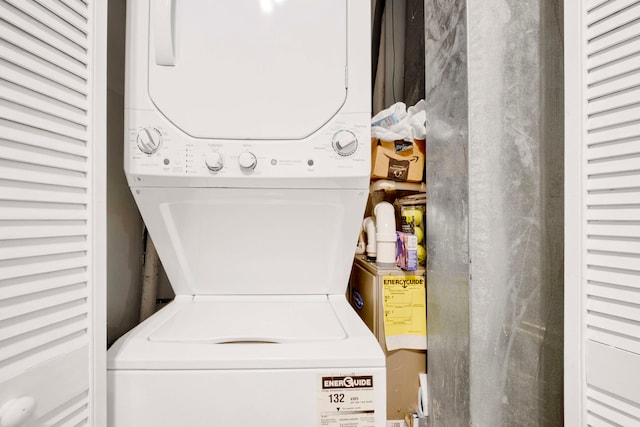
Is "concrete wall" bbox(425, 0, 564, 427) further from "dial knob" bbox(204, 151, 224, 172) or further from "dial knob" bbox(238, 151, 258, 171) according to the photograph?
"dial knob" bbox(204, 151, 224, 172)

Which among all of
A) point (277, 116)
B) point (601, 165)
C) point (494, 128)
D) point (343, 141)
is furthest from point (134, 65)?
point (601, 165)

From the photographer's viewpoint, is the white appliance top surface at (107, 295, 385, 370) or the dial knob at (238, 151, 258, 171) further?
the dial knob at (238, 151, 258, 171)

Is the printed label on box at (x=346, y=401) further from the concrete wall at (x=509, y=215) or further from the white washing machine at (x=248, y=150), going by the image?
the concrete wall at (x=509, y=215)

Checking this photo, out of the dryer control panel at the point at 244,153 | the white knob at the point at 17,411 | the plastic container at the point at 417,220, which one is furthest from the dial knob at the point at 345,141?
the white knob at the point at 17,411

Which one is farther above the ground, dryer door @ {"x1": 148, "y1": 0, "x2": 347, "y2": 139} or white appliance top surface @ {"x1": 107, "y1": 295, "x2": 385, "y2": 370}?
dryer door @ {"x1": 148, "y1": 0, "x2": 347, "y2": 139}

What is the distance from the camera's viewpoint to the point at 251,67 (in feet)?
2.93

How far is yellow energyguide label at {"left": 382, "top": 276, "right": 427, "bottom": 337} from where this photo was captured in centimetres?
112

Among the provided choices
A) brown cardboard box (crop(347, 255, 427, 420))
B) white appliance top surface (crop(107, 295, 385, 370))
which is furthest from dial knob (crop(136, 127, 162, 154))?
brown cardboard box (crop(347, 255, 427, 420))

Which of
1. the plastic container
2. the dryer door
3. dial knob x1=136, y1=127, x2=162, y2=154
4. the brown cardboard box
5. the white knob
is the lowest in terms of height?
the brown cardboard box

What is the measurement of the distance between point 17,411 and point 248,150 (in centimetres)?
77

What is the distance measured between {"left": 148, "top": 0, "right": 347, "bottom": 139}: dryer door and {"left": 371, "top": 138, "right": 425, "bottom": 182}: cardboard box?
38cm

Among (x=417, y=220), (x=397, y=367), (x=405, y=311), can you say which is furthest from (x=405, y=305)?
(x=417, y=220)

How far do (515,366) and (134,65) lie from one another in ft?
5.30

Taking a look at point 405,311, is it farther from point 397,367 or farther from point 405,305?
point 397,367
